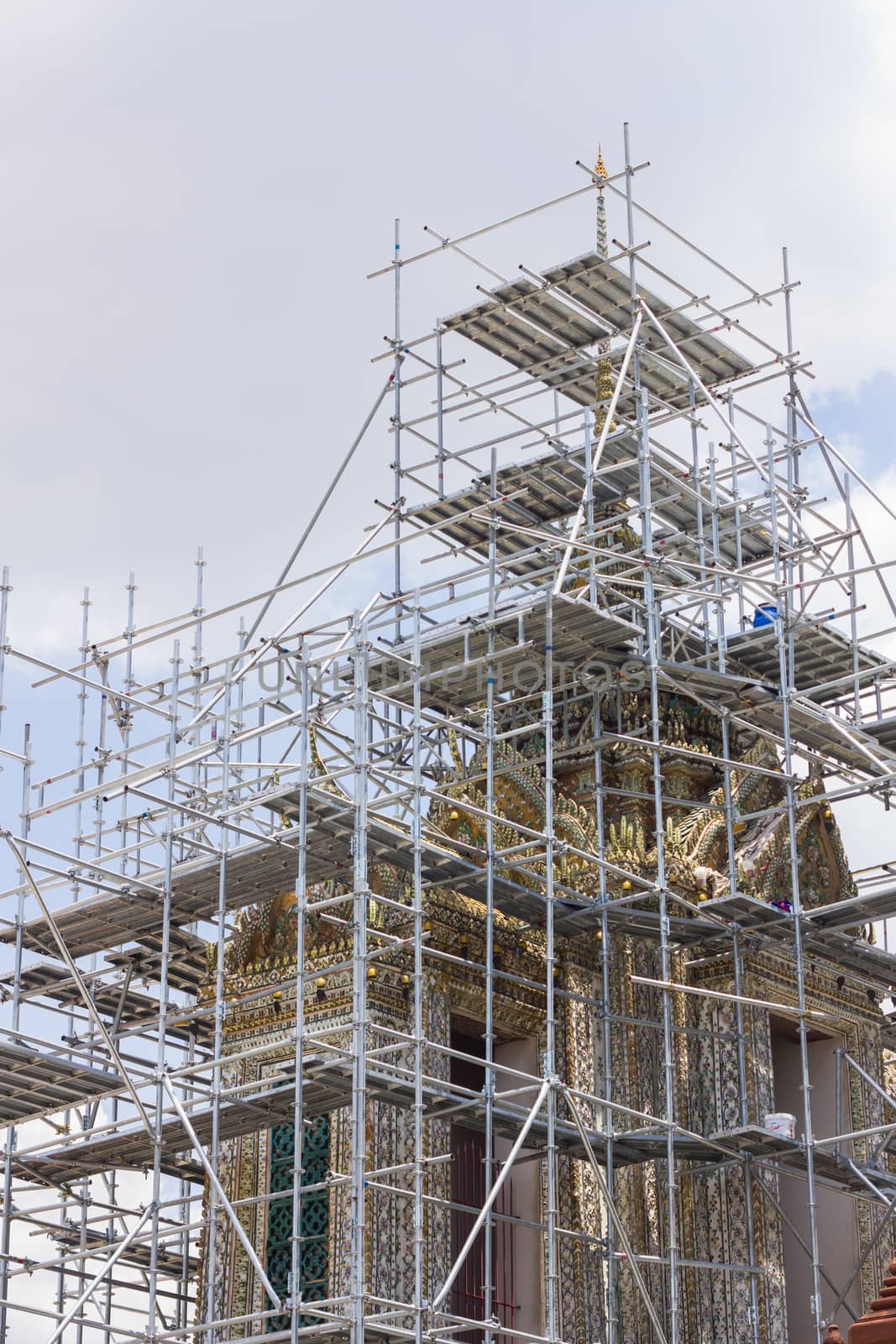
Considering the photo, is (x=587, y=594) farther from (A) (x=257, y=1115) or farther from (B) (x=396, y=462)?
(A) (x=257, y=1115)

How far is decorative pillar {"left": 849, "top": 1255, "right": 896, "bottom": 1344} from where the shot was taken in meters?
17.4

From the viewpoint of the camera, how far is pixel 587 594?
28.9 metres

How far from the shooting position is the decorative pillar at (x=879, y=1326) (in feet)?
57.0

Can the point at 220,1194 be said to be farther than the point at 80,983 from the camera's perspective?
No

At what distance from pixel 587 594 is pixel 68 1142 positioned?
8098 millimetres

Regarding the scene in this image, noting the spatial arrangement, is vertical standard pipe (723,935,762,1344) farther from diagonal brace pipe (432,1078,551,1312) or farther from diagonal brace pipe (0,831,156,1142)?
diagonal brace pipe (0,831,156,1142)

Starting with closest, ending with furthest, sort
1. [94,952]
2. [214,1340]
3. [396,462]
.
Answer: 1. [214,1340]
2. [94,952]
3. [396,462]

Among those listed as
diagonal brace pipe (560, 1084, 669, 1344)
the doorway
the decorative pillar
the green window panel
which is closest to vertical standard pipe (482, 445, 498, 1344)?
diagonal brace pipe (560, 1084, 669, 1344)

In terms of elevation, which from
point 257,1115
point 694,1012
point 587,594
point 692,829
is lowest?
point 257,1115

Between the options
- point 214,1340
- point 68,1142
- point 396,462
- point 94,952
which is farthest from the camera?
point 396,462

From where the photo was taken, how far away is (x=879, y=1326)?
57.3 ft

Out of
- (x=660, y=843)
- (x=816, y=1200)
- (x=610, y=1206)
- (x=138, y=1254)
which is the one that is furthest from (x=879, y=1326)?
(x=138, y=1254)

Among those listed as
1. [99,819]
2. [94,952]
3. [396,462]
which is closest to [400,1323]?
[94,952]

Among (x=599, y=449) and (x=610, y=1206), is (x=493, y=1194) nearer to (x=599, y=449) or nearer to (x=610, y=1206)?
(x=610, y=1206)
